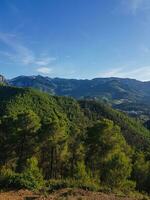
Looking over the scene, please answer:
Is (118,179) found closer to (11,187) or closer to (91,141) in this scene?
(91,141)

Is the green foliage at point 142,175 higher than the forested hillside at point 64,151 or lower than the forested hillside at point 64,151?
lower

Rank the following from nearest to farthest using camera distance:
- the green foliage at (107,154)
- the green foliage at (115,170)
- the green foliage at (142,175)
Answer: the green foliage at (115,170)
the green foliage at (107,154)
the green foliage at (142,175)

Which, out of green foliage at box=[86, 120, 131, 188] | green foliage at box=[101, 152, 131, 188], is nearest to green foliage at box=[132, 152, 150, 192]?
green foliage at box=[86, 120, 131, 188]

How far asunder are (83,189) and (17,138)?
33531 mm

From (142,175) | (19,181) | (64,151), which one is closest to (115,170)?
(64,151)

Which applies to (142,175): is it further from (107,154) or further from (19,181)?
(19,181)

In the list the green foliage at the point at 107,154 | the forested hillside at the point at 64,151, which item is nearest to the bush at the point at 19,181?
the forested hillside at the point at 64,151

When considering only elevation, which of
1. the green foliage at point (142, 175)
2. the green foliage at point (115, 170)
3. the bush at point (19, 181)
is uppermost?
the bush at point (19, 181)

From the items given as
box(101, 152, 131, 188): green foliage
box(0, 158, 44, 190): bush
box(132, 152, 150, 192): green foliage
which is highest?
box(0, 158, 44, 190): bush

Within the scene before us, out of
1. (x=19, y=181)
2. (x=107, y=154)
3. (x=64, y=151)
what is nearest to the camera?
(x=19, y=181)

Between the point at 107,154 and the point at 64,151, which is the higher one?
the point at 64,151

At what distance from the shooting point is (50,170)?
5800 cm

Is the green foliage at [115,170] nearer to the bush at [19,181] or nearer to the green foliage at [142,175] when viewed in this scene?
the green foliage at [142,175]

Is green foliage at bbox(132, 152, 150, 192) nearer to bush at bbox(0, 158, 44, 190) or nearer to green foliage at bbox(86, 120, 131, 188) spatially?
green foliage at bbox(86, 120, 131, 188)
